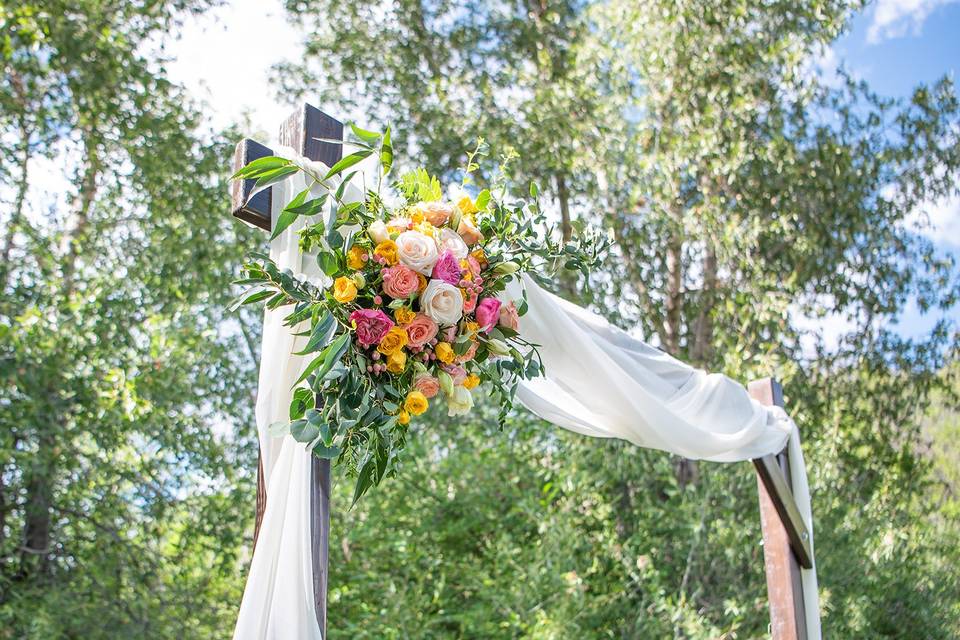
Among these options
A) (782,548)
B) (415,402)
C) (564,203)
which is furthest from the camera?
(564,203)

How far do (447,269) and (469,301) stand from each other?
0.09 m

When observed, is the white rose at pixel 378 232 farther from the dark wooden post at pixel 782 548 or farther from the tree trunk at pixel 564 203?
the tree trunk at pixel 564 203

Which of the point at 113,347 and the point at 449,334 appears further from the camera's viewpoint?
the point at 113,347

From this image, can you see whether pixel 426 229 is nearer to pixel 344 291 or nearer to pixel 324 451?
pixel 344 291

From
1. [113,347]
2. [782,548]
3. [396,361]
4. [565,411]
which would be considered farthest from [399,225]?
[113,347]

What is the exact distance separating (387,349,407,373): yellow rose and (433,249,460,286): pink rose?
0.51 feet

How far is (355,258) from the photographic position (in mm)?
1612

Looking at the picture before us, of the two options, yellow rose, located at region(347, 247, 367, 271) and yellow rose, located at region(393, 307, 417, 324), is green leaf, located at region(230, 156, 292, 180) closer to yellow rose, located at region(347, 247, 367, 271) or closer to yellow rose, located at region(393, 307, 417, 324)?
yellow rose, located at region(347, 247, 367, 271)

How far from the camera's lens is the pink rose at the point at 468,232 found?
176 cm

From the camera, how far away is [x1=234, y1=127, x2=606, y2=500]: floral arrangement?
1524 mm

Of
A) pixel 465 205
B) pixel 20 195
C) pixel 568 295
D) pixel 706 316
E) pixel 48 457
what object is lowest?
pixel 465 205

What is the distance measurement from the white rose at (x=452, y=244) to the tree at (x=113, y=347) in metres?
3.19

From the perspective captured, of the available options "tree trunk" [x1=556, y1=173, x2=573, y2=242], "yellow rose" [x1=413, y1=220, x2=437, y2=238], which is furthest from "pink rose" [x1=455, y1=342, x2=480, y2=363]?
"tree trunk" [x1=556, y1=173, x2=573, y2=242]

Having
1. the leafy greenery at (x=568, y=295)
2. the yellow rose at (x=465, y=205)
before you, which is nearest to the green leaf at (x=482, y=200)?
the yellow rose at (x=465, y=205)
